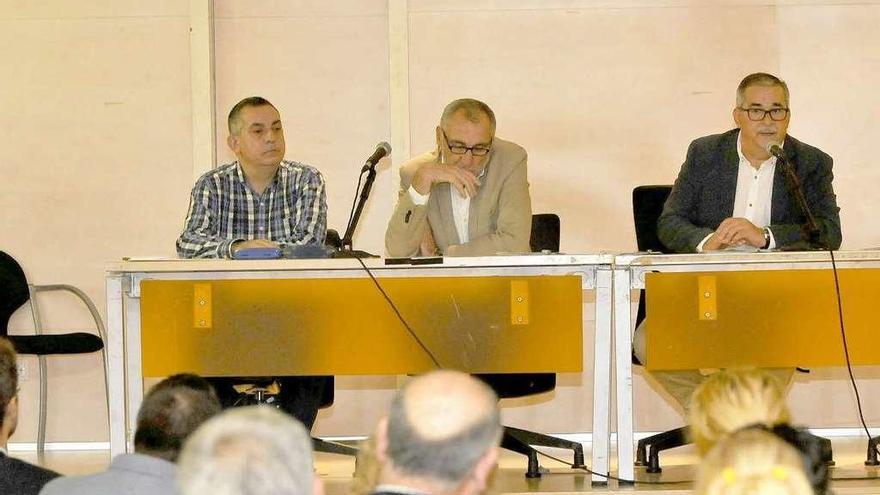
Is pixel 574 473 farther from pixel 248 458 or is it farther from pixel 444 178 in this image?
pixel 248 458

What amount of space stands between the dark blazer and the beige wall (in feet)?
3.93

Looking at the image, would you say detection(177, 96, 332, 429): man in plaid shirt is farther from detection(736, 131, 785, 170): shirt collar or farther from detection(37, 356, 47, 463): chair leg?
detection(37, 356, 47, 463): chair leg

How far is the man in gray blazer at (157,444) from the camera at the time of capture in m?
2.24

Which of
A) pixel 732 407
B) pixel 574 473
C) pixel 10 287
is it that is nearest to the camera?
pixel 732 407

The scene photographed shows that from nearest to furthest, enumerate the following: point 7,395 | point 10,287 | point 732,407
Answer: point 732,407
point 7,395
point 10,287

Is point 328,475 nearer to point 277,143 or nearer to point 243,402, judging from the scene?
point 243,402

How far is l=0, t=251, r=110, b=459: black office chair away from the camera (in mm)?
5781

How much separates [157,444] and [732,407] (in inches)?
40.0

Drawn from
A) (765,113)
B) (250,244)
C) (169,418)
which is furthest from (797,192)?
(169,418)

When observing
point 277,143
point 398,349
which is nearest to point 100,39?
point 277,143

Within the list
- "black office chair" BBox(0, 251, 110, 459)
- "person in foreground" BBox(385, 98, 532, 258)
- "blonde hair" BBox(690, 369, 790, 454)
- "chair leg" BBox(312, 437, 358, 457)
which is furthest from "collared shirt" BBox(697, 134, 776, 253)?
"black office chair" BBox(0, 251, 110, 459)

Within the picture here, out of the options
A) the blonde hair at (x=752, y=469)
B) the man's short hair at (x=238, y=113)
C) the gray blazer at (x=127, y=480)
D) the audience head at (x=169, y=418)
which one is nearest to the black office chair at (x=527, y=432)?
the man's short hair at (x=238, y=113)

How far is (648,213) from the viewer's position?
5090 millimetres

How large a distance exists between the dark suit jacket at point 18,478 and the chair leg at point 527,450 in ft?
7.63
